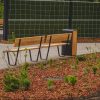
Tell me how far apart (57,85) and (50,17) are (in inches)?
538

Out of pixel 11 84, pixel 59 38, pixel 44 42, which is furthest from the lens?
pixel 59 38

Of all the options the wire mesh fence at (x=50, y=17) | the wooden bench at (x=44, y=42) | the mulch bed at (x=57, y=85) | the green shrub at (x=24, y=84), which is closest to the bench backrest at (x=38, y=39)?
the wooden bench at (x=44, y=42)

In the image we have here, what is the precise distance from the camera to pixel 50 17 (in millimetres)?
24531

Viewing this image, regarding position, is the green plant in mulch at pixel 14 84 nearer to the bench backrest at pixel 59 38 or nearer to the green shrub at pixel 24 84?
the green shrub at pixel 24 84

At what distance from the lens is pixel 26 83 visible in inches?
407

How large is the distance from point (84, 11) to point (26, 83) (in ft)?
50.8

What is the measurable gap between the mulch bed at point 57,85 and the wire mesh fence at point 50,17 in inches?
361

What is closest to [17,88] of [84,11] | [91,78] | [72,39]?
[91,78]

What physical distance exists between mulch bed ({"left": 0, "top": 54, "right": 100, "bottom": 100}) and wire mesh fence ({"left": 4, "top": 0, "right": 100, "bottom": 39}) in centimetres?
918

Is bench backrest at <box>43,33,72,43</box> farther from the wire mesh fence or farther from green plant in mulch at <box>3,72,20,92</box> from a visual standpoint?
the wire mesh fence

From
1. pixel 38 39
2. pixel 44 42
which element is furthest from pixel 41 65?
pixel 44 42

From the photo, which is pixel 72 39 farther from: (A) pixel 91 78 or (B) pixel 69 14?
(B) pixel 69 14

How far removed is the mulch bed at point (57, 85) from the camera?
9.77 m

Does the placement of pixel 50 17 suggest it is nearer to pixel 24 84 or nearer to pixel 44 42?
pixel 44 42
